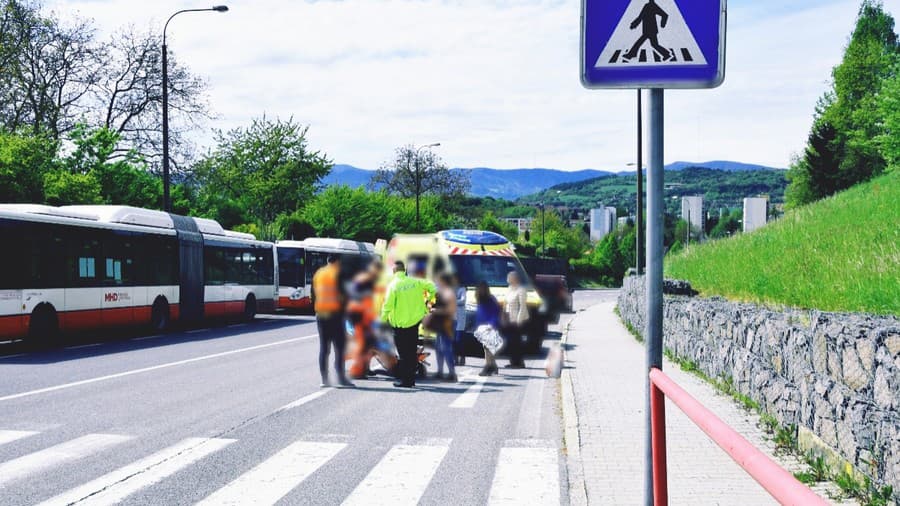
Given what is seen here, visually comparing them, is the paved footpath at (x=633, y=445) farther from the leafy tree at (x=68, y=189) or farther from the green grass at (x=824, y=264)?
the leafy tree at (x=68, y=189)

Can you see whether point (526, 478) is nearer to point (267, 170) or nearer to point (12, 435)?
point (12, 435)

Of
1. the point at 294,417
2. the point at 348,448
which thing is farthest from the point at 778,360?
the point at 294,417

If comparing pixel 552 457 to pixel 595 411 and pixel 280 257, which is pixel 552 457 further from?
pixel 280 257

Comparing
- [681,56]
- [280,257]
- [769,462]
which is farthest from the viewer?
[280,257]

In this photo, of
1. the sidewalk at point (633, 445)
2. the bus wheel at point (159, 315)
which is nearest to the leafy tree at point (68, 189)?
the bus wheel at point (159, 315)

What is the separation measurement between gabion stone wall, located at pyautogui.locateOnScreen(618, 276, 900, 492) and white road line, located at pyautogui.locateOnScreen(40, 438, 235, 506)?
16.9 feet

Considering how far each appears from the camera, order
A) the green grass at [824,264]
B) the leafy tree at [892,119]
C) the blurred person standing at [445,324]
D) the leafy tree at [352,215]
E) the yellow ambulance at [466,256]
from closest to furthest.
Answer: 1. the green grass at [824,264]
2. the blurred person standing at [445,324]
3. the yellow ambulance at [466,256]
4. the leafy tree at [892,119]
5. the leafy tree at [352,215]

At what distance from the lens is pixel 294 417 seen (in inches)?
403

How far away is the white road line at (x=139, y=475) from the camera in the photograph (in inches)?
254

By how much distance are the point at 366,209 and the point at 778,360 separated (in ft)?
181

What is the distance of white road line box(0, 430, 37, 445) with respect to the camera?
28.0ft

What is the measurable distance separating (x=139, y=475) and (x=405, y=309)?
5.78 m

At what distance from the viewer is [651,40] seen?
A: 3.75m

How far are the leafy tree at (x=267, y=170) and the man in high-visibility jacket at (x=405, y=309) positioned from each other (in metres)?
47.7
